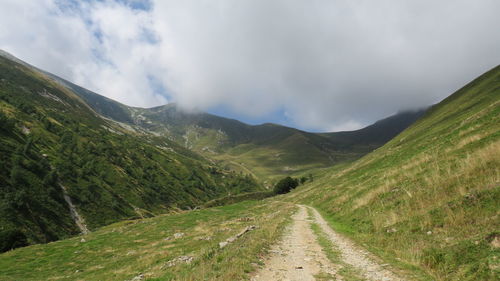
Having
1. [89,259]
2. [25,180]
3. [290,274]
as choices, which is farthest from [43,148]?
[290,274]

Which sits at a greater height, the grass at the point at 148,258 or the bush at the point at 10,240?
the bush at the point at 10,240

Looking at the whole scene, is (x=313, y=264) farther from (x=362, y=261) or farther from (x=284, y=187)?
(x=284, y=187)

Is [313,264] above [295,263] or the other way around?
the other way around

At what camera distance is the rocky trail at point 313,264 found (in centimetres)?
Result: 930

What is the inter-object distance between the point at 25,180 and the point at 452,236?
136184 mm

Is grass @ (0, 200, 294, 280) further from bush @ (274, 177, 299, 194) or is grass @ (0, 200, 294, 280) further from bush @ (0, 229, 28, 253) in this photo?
bush @ (274, 177, 299, 194)

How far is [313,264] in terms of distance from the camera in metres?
11.1

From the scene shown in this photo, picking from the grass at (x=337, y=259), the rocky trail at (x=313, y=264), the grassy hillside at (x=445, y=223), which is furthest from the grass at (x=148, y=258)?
the grassy hillside at (x=445, y=223)

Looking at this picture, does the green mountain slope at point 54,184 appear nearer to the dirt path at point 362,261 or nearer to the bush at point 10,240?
the bush at point 10,240

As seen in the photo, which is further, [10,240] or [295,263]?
[10,240]

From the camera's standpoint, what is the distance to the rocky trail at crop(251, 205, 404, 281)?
9299 mm

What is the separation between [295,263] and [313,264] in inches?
33.5

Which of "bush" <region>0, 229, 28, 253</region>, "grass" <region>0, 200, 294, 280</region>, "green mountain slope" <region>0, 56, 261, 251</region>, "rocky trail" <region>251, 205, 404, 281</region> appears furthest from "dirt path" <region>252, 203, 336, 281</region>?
"green mountain slope" <region>0, 56, 261, 251</region>

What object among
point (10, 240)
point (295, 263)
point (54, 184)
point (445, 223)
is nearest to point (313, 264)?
point (295, 263)
